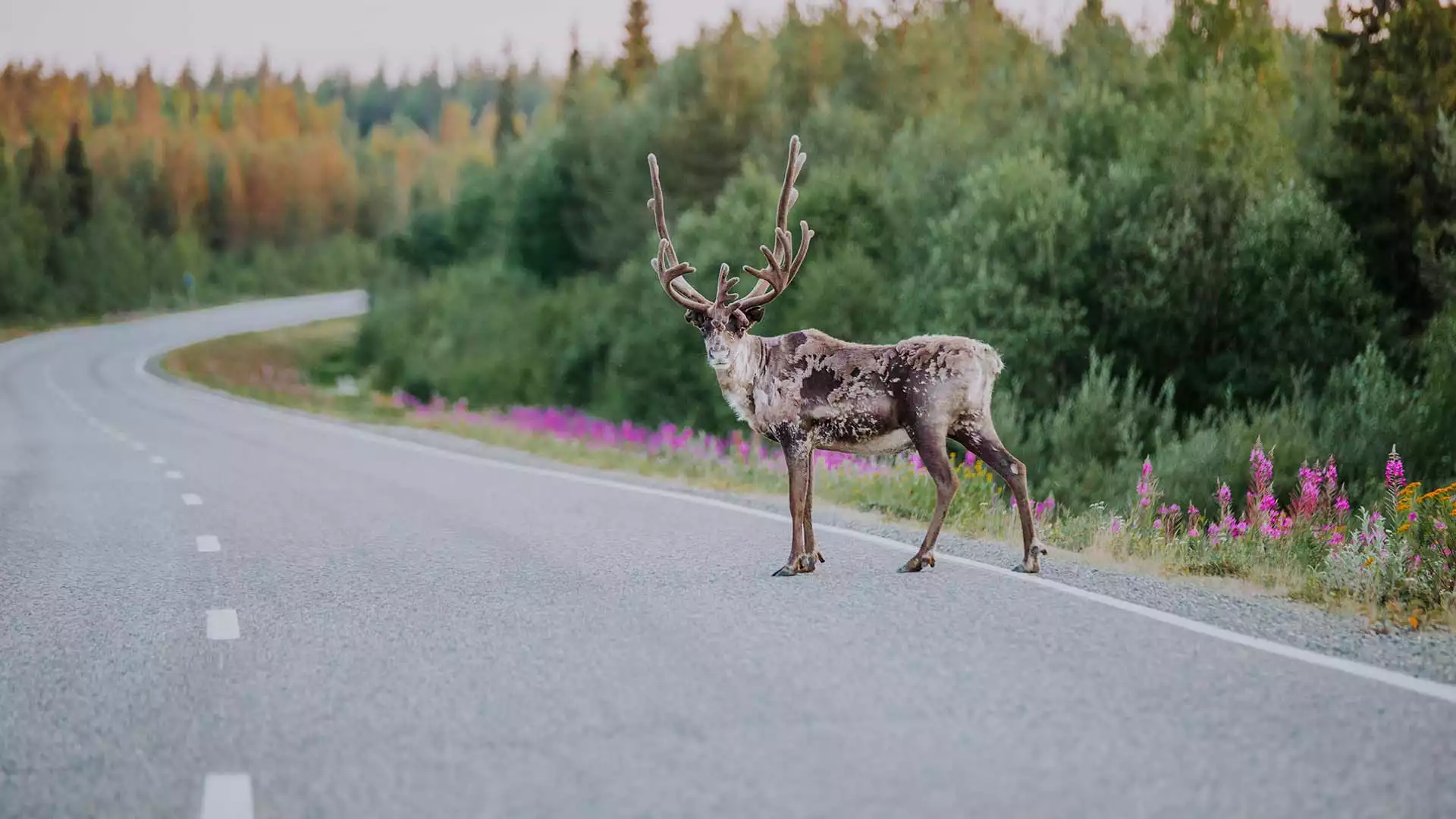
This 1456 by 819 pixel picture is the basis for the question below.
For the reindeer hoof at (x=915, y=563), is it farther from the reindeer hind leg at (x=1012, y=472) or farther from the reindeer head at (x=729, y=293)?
the reindeer head at (x=729, y=293)

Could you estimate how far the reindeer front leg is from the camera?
10.2m

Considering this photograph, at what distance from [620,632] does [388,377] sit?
226 feet

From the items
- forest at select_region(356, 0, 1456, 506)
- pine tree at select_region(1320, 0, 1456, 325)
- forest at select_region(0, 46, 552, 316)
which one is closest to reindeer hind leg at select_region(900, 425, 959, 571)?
forest at select_region(356, 0, 1456, 506)

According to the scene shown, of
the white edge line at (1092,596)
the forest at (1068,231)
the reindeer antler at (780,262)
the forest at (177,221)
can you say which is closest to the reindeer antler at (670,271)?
the reindeer antler at (780,262)

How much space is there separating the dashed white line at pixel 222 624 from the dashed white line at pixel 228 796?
303 cm

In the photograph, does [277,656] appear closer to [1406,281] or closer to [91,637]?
[91,637]

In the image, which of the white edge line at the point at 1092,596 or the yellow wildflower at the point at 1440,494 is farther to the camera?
the yellow wildflower at the point at 1440,494

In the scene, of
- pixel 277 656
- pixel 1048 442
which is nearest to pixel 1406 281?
pixel 1048 442

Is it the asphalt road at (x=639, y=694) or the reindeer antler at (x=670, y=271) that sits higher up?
the reindeer antler at (x=670, y=271)

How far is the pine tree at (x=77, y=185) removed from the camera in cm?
14800

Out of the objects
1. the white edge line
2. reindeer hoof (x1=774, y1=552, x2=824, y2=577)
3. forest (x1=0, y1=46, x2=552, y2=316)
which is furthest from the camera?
forest (x1=0, y1=46, x2=552, y2=316)

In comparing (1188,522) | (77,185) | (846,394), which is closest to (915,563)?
(846,394)

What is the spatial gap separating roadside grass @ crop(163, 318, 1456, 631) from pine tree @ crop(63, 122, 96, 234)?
13214 centimetres

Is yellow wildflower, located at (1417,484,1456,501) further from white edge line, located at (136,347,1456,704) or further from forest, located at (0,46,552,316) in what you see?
forest, located at (0,46,552,316)
